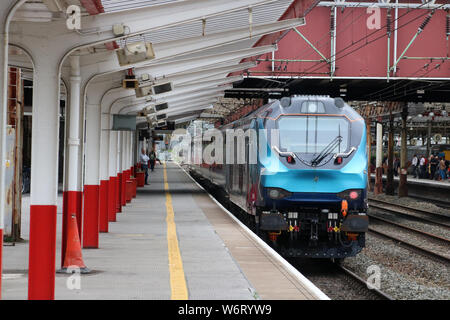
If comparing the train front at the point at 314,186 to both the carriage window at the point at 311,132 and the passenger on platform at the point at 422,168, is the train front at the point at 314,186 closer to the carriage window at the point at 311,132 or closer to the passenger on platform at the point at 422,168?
the carriage window at the point at 311,132

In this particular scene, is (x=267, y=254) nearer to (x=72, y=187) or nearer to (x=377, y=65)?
(x=72, y=187)

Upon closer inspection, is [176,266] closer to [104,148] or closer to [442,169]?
[104,148]

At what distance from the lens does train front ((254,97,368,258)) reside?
1288 centimetres

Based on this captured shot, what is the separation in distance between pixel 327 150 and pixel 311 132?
48cm

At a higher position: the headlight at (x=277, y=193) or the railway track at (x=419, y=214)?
the headlight at (x=277, y=193)

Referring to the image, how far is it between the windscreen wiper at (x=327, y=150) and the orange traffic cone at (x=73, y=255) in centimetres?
490

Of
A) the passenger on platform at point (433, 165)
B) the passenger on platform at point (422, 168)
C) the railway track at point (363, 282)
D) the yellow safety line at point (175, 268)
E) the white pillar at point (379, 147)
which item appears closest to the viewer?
the yellow safety line at point (175, 268)

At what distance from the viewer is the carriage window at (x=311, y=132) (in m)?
13.3

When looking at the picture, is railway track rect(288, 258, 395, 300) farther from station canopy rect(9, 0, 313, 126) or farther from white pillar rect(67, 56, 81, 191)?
station canopy rect(9, 0, 313, 126)

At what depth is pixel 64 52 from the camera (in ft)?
25.0

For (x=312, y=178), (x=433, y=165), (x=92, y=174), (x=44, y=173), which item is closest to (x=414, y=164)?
(x=433, y=165)

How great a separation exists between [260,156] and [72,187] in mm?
4339

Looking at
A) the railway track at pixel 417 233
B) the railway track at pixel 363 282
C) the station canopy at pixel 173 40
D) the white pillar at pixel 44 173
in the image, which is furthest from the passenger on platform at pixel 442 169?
the white pillar at pixel 44 173

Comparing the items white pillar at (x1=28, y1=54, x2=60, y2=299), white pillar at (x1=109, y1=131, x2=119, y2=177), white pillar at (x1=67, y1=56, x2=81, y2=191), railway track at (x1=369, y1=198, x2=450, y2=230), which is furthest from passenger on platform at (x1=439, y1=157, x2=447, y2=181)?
white pillar at (x1=28, y1=54, x2=60, y2=299)
